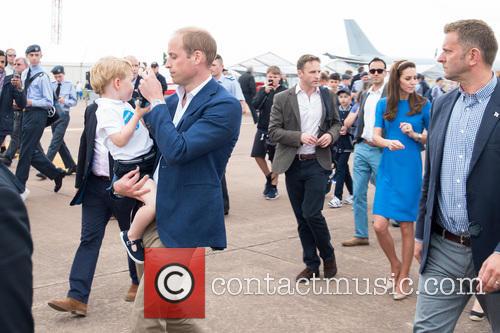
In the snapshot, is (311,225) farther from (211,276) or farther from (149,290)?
(149,290)

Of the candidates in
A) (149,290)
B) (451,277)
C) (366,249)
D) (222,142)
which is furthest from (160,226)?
(366,249)

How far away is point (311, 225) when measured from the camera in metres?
5.35

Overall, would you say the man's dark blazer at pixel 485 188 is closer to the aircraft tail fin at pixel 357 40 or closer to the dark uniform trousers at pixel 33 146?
the dark uniform trousers at pixel 33 146

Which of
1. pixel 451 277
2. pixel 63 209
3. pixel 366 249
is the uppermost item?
pixel 451 277

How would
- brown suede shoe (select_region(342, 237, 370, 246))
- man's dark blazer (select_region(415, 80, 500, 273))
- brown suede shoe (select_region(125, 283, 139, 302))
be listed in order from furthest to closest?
brown suede shoe (select_region(342, 237, 370, 246)) < brown suede shoe (select_region(125, 283, 139, 302)) < man's dark blazer (select_region(415, 80, 500, 273))

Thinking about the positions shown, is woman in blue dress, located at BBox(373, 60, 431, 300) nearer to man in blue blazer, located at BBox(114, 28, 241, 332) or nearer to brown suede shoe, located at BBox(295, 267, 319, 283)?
brown suede shoe, located at BBox(295, 267, 319, 283)

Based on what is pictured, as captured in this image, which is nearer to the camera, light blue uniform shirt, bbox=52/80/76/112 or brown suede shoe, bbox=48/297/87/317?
brown suede shoe, bbox=48/297/87/317

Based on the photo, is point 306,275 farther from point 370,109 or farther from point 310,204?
point 370,109

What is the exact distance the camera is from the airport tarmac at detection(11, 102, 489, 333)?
4445 mm

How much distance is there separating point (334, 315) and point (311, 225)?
94cm

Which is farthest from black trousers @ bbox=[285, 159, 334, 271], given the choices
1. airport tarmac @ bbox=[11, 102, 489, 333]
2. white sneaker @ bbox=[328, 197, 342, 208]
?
white sneaker @ bbox=[328, 197, 342, 208]

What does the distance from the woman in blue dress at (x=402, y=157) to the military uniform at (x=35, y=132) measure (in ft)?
17.8

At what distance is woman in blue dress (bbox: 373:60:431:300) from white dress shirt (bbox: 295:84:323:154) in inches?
25.6

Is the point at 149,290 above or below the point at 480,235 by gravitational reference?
below
